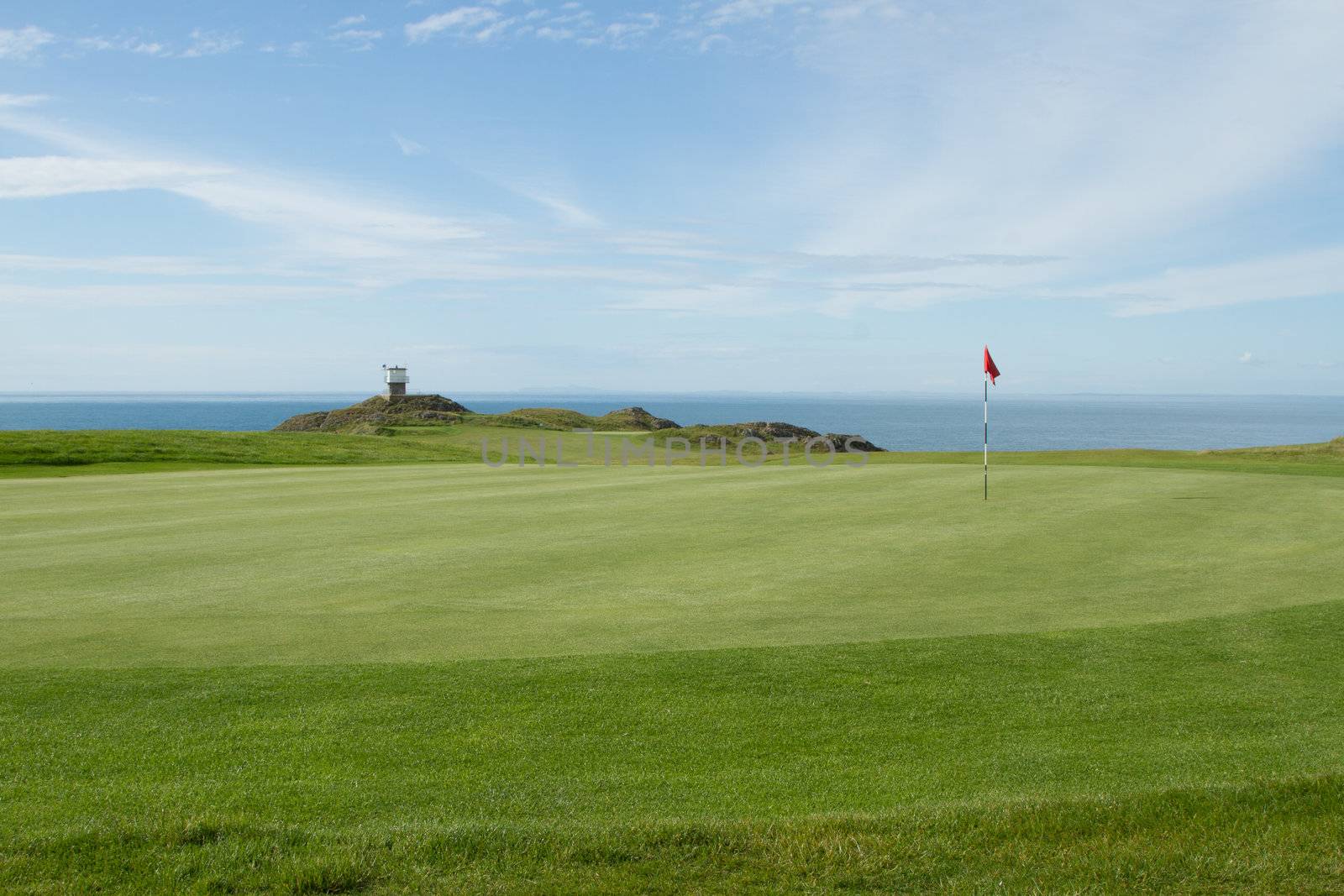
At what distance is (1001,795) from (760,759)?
3.81 ft

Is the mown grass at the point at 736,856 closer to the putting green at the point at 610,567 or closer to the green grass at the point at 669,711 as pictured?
the green grass at the point at 669,711

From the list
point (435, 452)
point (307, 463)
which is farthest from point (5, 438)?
point (435, 452)

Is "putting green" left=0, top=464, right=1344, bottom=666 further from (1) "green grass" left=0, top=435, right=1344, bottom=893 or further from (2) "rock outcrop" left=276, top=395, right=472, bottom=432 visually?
(2) "rock outcrop" left=276, top=395, right=472, bottom=432

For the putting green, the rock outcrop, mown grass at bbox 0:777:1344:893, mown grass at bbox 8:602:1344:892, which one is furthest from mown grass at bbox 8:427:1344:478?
mown grass at bbox 0:777:1344:893

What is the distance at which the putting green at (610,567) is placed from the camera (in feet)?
24.4

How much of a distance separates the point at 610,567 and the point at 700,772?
17.6ft

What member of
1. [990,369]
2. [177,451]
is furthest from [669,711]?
[177,451]

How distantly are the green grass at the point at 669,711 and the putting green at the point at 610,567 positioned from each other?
0.07 meters

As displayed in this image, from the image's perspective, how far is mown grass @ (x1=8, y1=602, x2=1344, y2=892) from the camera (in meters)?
3.77

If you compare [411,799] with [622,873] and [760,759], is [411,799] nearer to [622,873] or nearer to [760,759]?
[622,873]

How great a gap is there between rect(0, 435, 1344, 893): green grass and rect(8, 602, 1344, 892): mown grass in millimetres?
20

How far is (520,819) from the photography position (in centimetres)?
417

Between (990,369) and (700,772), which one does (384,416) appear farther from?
(700,772)

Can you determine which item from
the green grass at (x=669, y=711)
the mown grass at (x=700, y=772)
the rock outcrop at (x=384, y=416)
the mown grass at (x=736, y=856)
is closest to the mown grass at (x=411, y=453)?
the rock outcrop at (x=384, y=416)
